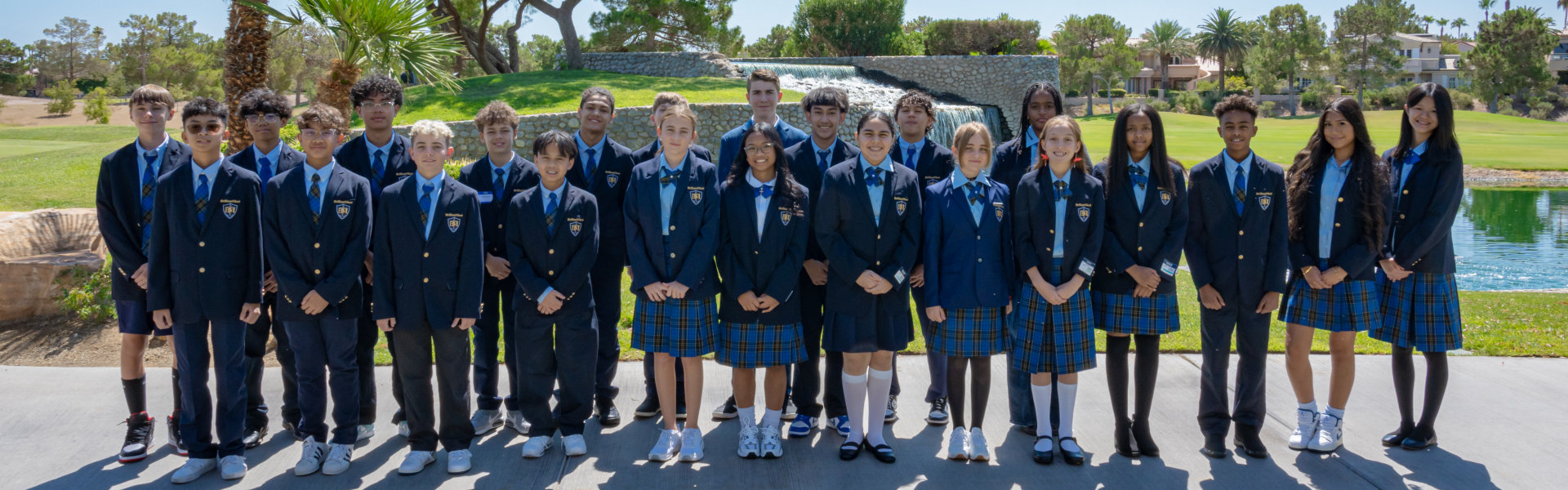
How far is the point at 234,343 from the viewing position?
3918 mm

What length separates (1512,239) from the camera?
15.0m

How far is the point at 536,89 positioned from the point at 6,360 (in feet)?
45.6

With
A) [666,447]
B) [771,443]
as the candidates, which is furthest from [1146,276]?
[666,447]

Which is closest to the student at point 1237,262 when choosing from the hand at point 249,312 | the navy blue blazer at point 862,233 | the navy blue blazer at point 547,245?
the navy blue blazer at point 862,233

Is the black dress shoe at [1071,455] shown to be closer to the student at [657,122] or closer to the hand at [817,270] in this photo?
the hand at [817,270]

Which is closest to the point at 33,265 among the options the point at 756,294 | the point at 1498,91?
the point at 756,294

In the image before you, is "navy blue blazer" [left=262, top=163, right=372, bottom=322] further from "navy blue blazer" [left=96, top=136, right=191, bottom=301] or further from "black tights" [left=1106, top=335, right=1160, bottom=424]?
"black tights" [left=1106, top=335, right=1160, bottom=424]

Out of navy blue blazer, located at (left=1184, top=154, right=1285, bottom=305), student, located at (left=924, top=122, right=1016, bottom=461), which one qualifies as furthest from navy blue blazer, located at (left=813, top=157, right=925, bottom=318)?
navy blue blazer, located at (left=1184, top=154, right=1285, bottom=305)

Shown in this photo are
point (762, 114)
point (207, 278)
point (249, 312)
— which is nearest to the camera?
point (207, 278)

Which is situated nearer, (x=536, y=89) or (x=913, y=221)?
(x=913, y=221)

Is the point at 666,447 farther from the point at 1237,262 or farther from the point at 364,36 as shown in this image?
the point at 364,36

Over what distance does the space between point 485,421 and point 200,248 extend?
4.78 ft

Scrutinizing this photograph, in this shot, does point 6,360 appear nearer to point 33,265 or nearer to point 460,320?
point 33,265

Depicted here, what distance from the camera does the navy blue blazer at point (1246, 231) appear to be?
406cm
